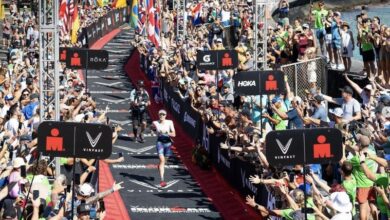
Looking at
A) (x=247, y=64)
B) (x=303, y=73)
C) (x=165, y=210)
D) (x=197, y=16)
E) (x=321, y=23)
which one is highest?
(x=197, y=16)

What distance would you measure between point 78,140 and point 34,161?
4776 mm

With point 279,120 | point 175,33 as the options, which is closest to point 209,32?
point 175,33

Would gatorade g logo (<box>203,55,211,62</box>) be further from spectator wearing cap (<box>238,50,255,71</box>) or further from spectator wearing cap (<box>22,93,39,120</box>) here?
spectator wearing cap (<box>22,93,39,120</box>)

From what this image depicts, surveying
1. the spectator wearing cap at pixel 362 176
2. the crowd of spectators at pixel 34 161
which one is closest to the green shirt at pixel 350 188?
the spectator wearing cap at pixel 362 176

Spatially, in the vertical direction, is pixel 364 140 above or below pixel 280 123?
above

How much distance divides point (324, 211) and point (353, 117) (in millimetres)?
4778

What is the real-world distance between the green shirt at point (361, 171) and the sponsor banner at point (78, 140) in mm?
3980

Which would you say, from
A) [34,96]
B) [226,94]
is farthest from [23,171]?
[226,94]

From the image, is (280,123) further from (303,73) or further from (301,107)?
(303,73)

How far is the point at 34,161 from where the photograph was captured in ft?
61.6

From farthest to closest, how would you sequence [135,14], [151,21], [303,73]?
[135,14] < [151,21] < [303,73]

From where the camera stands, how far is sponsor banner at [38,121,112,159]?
46.6ft

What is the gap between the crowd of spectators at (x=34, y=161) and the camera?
15.7m

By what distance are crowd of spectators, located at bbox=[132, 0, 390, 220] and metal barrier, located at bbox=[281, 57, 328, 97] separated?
0.21 meters
